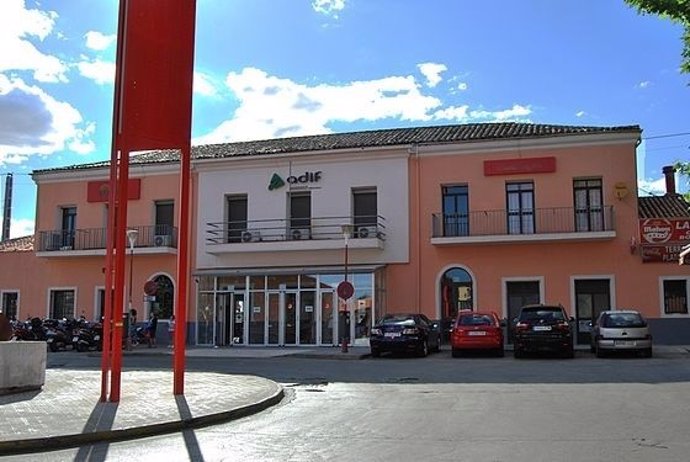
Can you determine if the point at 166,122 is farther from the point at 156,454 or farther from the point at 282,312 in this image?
the point at 282,312

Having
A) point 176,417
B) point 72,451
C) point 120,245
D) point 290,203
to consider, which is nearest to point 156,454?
point 72,451

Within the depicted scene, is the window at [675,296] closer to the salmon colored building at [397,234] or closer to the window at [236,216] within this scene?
the salmon colored building at [397,234]

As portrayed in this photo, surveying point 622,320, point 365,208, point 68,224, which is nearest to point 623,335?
point 622,320

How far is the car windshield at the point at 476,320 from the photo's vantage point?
912 inches

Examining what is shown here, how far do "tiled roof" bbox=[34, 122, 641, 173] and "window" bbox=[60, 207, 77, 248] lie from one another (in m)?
2.07

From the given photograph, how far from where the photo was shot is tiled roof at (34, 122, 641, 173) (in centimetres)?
2894

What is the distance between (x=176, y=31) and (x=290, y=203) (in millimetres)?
19099

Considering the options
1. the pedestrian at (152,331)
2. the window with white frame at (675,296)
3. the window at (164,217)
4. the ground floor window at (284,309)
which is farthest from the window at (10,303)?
the window with white frame at (675,296)

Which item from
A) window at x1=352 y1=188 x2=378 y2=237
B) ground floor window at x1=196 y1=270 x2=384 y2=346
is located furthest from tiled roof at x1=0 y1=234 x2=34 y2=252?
window at x1=352 y1=188 x2=378 y2=237

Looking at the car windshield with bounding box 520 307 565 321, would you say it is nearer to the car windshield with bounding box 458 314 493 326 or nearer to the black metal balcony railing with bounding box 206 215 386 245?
the car windshield with bounding box 458 314 493 326

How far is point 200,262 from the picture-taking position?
106 feet

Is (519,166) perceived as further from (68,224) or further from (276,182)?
(68,224)

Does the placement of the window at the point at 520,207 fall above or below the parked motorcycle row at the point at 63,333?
above

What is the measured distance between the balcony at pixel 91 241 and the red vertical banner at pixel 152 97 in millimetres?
19958
